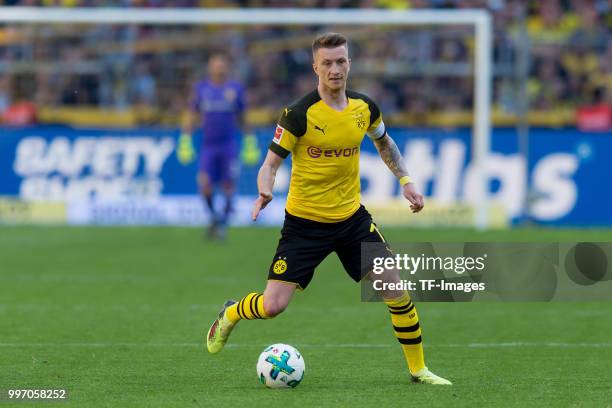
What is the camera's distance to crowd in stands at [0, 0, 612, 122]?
74.0 ft

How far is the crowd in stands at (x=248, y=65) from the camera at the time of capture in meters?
22.5

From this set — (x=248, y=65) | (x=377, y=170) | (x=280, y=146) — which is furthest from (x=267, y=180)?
(x=248, y=65)

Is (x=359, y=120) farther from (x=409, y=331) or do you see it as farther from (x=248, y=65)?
(x=248, y=65)

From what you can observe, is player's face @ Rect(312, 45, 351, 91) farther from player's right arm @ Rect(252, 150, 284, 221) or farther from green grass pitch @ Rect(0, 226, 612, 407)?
green grass pitch @ Rect(0, 226, 612, 407)

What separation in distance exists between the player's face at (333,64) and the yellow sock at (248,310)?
139 cm

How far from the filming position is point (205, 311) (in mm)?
11398

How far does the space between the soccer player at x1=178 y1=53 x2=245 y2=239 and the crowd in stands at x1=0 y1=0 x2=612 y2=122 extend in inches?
159

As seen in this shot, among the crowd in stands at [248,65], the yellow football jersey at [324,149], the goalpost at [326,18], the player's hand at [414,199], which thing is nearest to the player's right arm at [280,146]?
the yellow football jersey at [324,149]

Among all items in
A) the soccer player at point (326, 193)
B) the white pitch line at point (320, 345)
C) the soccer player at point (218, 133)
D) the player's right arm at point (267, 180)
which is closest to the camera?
the player's right arm at point (267, 180)

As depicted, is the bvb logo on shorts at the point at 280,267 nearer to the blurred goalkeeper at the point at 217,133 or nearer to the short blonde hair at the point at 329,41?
the short blonde hair at the point at 329,41

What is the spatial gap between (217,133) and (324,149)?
36.8ft

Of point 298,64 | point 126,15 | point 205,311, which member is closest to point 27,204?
point 126,15

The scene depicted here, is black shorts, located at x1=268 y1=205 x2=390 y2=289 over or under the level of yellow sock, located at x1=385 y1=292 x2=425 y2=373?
over

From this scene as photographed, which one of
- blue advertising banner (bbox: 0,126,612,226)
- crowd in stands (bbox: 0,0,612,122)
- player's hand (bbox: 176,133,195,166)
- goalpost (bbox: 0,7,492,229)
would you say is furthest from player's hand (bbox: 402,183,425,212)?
crowd in stands (bbox: 0,0,612,122)
